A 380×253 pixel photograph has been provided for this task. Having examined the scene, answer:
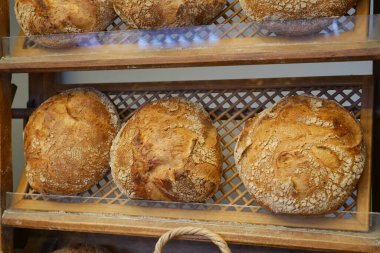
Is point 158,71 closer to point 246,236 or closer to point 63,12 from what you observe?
point 63,12

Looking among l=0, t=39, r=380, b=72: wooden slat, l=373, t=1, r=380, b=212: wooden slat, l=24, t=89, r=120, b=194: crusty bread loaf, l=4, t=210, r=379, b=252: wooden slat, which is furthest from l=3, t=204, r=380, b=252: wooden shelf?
l=0, t=39, r=380, b=72: wooden slat

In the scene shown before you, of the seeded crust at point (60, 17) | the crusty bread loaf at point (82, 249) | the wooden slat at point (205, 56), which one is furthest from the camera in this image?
the crusty bread loaf at point (82, 249)

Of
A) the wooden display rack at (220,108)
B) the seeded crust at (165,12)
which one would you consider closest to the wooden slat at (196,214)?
the wooden display rack at (220,108)

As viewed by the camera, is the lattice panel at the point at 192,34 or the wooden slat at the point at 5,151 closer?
the lattice panel at the point at 192,34

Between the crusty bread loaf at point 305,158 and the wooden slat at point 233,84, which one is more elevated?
the wooden slat at point 233,84

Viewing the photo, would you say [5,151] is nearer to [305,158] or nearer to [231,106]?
[231,106]

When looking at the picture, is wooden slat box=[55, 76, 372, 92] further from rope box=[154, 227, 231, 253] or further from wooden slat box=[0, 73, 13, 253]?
rope box=[154, 227, 231, 253]

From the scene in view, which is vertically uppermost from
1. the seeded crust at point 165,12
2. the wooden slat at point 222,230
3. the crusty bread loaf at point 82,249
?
the seeded crust at point 165,12

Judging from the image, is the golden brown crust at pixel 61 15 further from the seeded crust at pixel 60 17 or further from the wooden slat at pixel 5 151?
the wooden slat at pixel 5 151
